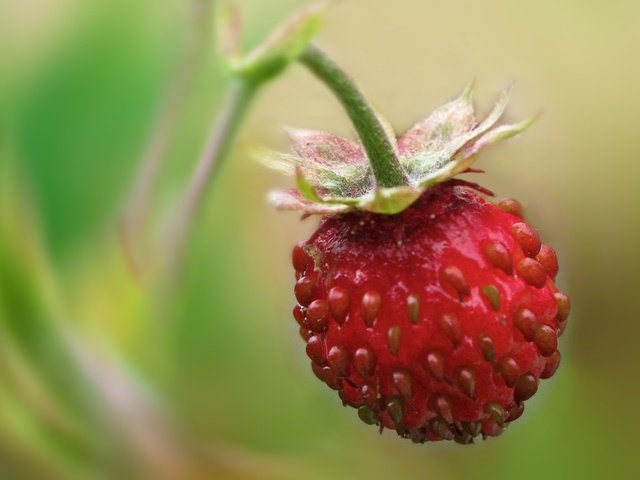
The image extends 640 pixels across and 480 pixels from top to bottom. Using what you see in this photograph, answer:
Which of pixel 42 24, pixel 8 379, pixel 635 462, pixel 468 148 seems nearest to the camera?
pixel 468 148

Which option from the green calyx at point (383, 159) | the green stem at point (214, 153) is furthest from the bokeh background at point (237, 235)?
the green calyx at point (383, 159)

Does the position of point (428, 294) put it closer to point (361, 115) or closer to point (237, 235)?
point (361, 115)

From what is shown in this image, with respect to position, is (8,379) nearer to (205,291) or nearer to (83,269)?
(83,269)

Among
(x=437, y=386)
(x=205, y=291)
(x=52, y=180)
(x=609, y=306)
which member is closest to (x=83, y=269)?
(x=52, y=180)

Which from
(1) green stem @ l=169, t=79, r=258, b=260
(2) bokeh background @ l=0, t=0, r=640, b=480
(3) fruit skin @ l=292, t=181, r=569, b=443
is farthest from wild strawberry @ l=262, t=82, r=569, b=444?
(2) bokeh background @ l=0, t=0, r=640, b=480

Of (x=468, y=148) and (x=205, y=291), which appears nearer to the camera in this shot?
(x=468, y=148)

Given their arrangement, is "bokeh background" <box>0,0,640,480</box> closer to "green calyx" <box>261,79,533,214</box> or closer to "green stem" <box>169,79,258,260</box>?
"green stem" <box>169,79,258,260</box>

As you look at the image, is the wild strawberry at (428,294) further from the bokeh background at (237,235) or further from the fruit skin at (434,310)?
the bokeh background at (237,235)
